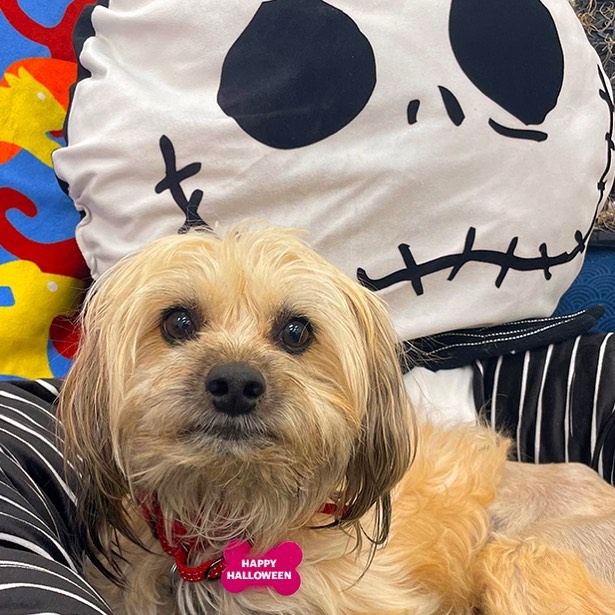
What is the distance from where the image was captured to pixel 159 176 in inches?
73.2

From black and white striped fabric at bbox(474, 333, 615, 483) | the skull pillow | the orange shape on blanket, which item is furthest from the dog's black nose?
the orange shape on blanket

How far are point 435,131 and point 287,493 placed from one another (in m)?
1.08

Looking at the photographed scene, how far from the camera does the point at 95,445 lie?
1.27 metres

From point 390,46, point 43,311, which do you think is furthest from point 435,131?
point 43,311

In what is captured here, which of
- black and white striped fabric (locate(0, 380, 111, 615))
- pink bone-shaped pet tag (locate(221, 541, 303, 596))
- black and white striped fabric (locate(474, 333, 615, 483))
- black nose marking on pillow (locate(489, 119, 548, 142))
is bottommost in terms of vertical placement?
black and white striped fabric (locate(474, 333, 615, 483))

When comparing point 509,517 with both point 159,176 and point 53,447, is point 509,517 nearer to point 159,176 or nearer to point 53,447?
point 53,447

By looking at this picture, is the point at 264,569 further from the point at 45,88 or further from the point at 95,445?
the point at 45,88

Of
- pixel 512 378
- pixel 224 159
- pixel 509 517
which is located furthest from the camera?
pixel 512 378

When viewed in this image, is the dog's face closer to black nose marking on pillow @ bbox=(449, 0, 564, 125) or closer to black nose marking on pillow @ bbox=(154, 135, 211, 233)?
black nose marking on pillow @ bbox=(154, 135, 211, 233)

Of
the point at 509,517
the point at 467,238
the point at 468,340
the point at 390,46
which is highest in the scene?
the point at 390,46

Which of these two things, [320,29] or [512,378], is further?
[512,378]

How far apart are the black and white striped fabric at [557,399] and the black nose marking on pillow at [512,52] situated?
2.15ft

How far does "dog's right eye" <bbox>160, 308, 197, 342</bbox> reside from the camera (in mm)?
1234

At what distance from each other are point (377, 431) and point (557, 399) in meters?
0.87
